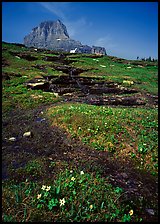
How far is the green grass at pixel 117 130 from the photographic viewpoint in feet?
27.4

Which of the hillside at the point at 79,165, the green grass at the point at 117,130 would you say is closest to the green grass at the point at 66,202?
the hillside at the point at 79,165

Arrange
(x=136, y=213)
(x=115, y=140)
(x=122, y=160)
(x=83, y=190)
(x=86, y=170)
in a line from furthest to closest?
(x=115, y=140) < (x=122, y=160) < (x=86, y=170) < (x=83, y=190) < (x=136, y=213)

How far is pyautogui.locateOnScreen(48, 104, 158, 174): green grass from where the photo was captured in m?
8.34

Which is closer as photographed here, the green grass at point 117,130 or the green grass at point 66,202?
the green grass at point 66,202

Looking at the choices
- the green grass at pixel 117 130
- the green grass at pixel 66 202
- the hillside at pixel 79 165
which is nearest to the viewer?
the green grass at pixel 66 202

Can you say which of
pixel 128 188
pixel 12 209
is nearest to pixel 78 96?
pixel 128 188

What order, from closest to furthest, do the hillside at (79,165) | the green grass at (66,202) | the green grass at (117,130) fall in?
the green grass at (66,202) → the hillside at (79,165) → the green grass at (117,130)

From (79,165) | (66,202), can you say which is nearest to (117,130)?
(79,165)

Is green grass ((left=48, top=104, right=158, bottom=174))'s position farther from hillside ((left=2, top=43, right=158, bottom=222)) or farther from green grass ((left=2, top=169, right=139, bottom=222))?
green grass ((left=2, top=169, right=139, bottom=222))

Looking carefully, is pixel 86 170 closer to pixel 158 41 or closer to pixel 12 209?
pixel 12 209

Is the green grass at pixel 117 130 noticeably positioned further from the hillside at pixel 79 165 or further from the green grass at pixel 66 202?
the green grass at pixel 66 202

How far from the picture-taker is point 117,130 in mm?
9805

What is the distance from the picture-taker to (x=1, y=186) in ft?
19.1

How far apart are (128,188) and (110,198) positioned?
1.00 meters
